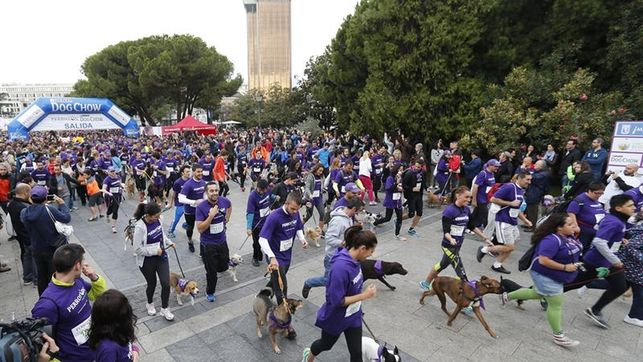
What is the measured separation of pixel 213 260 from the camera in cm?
535

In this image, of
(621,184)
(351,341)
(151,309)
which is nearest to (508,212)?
(621,184)

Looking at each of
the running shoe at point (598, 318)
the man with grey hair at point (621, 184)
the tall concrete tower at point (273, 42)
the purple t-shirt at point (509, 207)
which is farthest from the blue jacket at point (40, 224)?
the tall concrete tower at point (273, 42)

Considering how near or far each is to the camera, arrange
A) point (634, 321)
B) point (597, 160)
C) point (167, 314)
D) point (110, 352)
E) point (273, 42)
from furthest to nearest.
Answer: point (273, 42) < point (597, 160) < point (167, 314) < point (634, 321) < point (110, 352)

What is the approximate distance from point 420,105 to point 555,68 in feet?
15.3

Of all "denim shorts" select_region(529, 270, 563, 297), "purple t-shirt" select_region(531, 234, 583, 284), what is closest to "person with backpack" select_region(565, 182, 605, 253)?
"purple t-shirt" select_region(531, 234, 583, 284)

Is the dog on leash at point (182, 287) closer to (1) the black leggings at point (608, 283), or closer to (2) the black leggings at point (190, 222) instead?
(2) the black leggings at point (190, 222)

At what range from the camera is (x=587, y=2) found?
454 inches

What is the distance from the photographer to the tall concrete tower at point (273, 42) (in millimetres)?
86625

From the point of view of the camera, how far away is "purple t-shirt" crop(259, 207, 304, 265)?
4.73 m

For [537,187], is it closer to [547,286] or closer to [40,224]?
[547,286]

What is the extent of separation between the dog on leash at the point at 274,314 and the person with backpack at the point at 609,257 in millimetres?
3670

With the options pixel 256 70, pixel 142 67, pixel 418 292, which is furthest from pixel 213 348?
pixel 256 70

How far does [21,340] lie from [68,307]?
0.57 m

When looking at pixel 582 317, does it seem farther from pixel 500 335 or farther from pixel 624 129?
pixel 624 129
